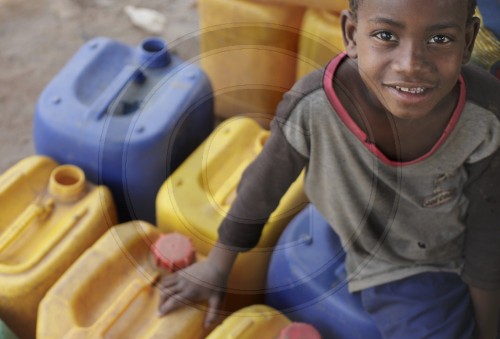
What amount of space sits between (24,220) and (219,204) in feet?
0.98

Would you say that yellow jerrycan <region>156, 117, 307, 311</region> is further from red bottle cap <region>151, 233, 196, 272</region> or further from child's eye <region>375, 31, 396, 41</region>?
child's eye <region>375, 31, 396, 41</region>

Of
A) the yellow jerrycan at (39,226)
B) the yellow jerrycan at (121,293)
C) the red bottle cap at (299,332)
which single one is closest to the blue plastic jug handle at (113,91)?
the yellow jerrycan at (39,226)

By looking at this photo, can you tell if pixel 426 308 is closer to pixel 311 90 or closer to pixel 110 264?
pixel 311 90

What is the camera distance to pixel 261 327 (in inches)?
32.3

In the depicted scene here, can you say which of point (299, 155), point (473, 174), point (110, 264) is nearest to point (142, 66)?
point (110, 264)

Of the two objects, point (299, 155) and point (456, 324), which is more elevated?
point (299, 155)

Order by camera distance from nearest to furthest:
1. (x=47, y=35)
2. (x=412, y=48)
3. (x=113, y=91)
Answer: (x=412, y=48) → (x=113, y=91) → (x=47, y=35)

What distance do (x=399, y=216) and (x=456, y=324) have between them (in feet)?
0.52

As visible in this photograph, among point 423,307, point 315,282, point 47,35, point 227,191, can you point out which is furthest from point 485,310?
point 47,35

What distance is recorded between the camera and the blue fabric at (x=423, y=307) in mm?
771

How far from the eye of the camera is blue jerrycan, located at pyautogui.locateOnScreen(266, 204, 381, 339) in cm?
84

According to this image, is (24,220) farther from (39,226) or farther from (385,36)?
(385,36)

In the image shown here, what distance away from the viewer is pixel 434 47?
0.57 meters

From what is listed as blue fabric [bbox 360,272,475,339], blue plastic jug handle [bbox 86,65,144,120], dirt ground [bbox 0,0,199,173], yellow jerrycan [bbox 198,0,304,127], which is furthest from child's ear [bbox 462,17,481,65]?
dirt ground [bbox 0,0,199,173]
